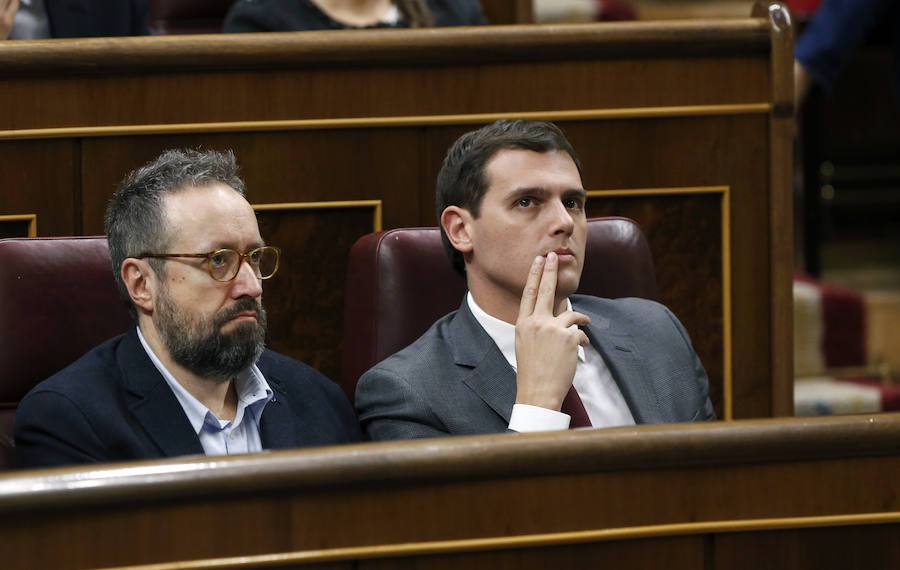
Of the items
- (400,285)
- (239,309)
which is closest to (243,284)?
(239,309)

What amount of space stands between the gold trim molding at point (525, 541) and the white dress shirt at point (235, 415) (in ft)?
0.74

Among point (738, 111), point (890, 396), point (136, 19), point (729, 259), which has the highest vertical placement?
point (136, 19)

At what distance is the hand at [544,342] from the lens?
2.46 feet

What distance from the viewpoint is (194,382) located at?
0.75 m

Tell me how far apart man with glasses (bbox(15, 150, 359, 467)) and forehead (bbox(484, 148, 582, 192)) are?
5.8 inches

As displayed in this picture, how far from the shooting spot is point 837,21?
1.21 m

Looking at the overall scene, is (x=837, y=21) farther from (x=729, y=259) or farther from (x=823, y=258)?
(x=823, y=258)

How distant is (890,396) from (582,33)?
0.54m

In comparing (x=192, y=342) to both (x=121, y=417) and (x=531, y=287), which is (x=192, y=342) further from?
(x=531, y=287)

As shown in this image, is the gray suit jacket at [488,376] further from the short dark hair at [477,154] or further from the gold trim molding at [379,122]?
the gold trim molding at [379,122]

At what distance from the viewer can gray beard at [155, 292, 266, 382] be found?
733mm

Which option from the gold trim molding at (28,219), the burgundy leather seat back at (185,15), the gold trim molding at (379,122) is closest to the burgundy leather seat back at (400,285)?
the gold trim molding at (379,122)

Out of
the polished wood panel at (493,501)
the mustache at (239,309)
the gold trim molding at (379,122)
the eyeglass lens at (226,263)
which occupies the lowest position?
the polished wood panel at (493,501)

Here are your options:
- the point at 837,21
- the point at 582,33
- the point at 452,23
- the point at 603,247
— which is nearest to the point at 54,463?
the point at 603,247
